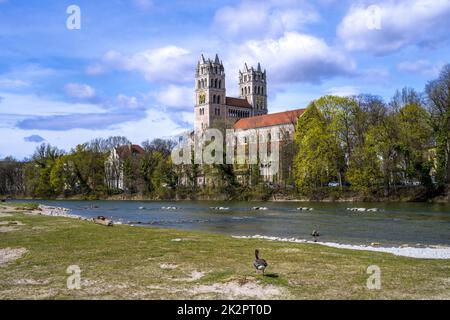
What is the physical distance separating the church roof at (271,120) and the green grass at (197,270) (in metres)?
128

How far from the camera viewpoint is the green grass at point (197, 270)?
14.3m

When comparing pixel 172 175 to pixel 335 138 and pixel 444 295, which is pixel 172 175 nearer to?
pixel 335 138

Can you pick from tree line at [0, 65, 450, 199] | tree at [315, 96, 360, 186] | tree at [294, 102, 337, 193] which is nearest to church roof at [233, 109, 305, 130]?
tree line at [0, 65, 450, 199]

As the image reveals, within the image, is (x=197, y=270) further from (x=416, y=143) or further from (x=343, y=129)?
(x=343, y=129)

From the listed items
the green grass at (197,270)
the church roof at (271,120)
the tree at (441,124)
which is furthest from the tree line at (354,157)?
the green grass at (197,270)

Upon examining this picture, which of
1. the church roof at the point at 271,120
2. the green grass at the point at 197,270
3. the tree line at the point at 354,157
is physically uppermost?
the church roof at the point at 271,120

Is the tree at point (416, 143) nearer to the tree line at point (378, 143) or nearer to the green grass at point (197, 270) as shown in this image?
the tree line at point (378, 143)

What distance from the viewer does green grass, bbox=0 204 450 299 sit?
46.9 ft

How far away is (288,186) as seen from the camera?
105 meters

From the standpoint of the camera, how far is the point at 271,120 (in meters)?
166

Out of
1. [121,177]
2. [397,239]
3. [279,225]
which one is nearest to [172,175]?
[121,177]

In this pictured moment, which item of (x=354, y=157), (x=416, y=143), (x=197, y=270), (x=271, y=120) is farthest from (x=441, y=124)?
(x=271, y=120)

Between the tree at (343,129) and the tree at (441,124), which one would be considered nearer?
the tree at (441,124)

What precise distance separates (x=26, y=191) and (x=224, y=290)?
15367 cm
